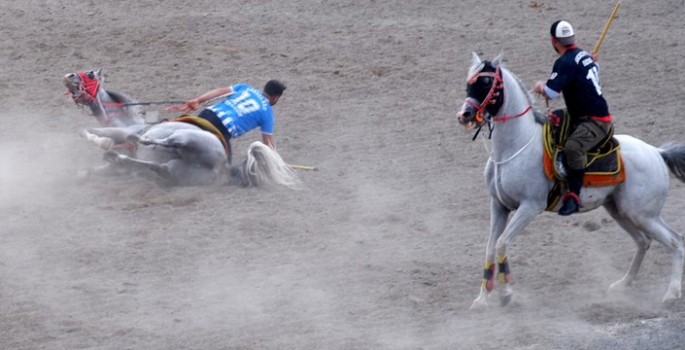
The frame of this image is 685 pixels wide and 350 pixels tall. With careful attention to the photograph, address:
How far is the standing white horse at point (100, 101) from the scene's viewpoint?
37.4 feet

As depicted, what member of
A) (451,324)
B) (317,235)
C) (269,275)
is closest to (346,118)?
(317,235)

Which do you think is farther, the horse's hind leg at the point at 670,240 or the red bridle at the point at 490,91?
the horse's hind leg at the point at 670,240

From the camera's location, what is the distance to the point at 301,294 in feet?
27.3

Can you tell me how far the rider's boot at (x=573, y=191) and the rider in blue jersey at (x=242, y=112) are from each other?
4.03m

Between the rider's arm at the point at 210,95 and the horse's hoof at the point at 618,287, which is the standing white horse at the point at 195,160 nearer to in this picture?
the rider's arm at the point at 210,95

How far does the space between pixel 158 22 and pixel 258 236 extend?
7.09m

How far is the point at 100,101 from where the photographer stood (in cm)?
1160

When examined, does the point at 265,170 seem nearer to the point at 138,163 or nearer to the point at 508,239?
the point at 138,163

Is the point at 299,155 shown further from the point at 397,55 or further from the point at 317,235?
the point at 397,55

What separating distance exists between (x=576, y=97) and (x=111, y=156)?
4908 millimetres

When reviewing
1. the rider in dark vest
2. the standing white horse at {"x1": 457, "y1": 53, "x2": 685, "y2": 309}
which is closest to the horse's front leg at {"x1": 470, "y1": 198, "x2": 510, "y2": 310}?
the standing white horse at {"x1": 457, "y1": 53, "x2": 685, "y2": 309}

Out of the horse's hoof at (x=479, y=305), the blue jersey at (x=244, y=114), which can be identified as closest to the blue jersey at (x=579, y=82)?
the horse's hoof at (x=479, y=305)

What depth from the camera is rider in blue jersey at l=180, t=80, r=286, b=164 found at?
11.2m

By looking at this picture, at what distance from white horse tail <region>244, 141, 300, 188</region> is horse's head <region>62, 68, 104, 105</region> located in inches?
73.6
